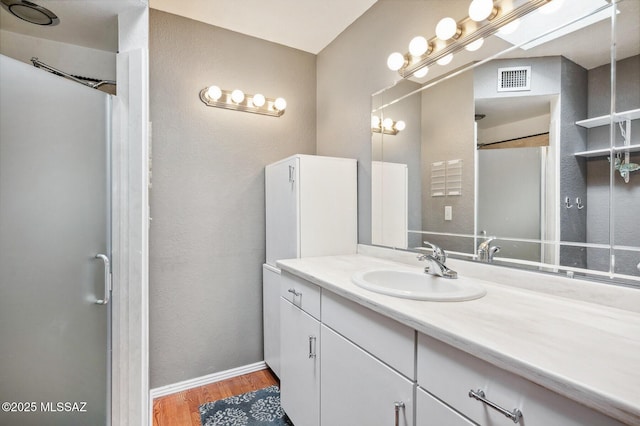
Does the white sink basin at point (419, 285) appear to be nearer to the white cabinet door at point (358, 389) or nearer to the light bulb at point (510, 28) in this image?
the white cabinet door at point (358, 389)

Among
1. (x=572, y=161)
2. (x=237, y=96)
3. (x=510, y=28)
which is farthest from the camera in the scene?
(x=237, y=96)

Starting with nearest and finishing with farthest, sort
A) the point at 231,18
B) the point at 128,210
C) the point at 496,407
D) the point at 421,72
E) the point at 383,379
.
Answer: the point at 496,407
the point at 383,379
the point at 128,210
the point at 421,72
the point at 231,18

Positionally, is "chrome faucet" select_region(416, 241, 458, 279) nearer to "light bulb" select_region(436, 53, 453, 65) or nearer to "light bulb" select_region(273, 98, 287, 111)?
"light bulb" select_region(436, 53, 453, 65)

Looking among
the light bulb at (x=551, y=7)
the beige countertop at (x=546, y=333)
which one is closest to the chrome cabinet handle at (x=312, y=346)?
the beige countertop at (x=546, y=333)

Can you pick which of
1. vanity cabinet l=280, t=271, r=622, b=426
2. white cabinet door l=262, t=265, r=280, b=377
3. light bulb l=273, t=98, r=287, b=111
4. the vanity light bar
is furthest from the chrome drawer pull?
light bulb l=273, t=98, r=287, b=111

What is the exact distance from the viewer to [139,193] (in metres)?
1.36

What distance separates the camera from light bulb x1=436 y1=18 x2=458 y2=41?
1.40 metres

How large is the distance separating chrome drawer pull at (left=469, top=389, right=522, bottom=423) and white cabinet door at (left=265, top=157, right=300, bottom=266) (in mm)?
1280

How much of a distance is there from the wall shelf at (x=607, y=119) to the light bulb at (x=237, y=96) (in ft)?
6.36

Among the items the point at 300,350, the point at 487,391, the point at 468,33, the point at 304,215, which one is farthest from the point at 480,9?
the point at 300,350

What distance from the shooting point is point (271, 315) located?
7.03 ft

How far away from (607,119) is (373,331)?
1.04m

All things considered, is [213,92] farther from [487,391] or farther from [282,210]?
[487,391]

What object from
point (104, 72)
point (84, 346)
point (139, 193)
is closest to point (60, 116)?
point (139, 193)
